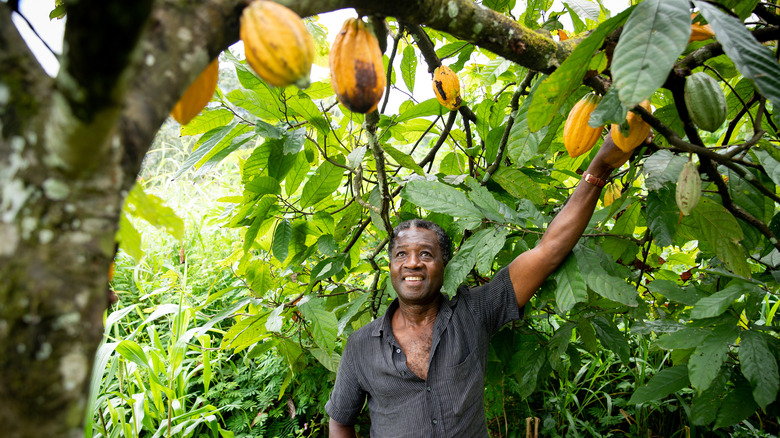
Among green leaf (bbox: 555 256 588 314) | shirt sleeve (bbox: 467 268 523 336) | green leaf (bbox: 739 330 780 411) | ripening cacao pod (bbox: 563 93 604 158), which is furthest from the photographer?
shirt sleeve (bbox: 467 268 523 336)

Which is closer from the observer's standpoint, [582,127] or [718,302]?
[582,127]

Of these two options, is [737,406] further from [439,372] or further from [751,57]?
[751,57]

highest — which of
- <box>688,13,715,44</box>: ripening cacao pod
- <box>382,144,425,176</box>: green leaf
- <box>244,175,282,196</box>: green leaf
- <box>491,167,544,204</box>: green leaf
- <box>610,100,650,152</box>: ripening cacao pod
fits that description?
<box>382,144,425,176</box>: green leaf

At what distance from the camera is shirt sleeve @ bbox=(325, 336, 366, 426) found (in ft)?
5.70

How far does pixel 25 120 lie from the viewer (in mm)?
363

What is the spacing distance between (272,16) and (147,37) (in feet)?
0.45

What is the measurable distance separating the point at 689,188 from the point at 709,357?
21.0 inches

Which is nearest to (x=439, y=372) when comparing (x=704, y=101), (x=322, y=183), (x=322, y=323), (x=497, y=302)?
(x=497, y=302)

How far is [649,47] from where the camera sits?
634 millimetres

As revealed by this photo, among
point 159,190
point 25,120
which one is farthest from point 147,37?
point 159,190

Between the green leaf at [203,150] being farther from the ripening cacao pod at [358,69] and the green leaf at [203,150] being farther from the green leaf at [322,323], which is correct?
the ripening cacao pod at [358,69]

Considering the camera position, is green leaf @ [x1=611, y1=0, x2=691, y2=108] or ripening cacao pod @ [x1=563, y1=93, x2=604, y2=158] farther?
ripening cacao pod @ [x1=563, y1=93, x2=604, y2=158]

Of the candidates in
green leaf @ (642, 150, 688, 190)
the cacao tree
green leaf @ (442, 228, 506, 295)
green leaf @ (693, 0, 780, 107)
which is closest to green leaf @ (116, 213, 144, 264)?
the cacao tree

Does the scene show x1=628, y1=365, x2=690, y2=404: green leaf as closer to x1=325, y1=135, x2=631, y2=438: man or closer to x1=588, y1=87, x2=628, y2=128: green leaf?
x1=325, y1=135, x2=631, y2=438: man
